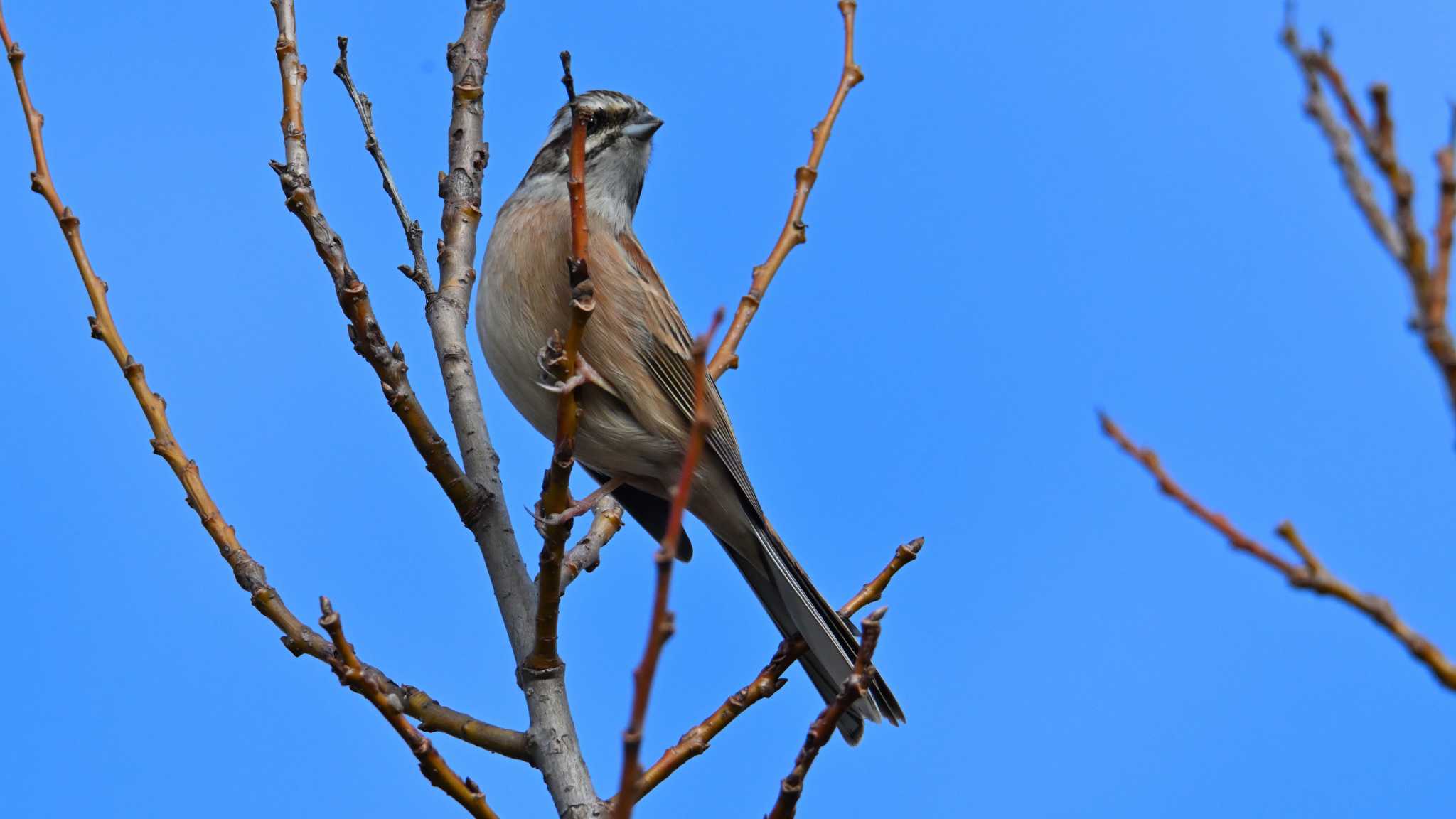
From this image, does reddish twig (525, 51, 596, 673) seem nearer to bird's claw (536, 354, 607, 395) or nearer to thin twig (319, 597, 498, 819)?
bird's claw (536, 354, 607, 395)

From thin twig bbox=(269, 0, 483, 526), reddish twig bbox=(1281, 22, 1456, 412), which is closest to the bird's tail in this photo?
thin twig bbox=(269, 0, 483, 526)

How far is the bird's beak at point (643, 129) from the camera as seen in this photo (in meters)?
5.90

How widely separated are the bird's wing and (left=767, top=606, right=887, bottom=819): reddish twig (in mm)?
2206

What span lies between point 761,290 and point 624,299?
24.3 inches

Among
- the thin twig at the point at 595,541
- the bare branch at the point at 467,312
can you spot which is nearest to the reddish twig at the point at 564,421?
the bare branch at the point at 467,312

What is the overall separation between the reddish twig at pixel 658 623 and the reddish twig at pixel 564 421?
138cm

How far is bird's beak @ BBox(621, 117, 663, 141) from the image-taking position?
19.4 feet

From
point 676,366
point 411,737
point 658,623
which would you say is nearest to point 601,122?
point 676,366

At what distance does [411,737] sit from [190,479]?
1164 mm

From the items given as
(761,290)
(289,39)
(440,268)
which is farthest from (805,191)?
(289,39)

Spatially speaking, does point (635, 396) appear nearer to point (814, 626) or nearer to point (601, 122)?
point (814, 626)

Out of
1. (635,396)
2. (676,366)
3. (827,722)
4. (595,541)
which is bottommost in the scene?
(827,722)

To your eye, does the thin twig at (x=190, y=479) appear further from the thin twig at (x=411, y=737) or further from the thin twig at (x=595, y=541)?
the thin twig at (x=595, y=541)

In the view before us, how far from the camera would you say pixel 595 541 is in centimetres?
491
